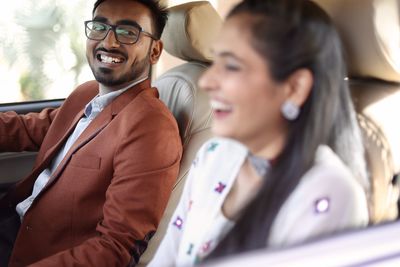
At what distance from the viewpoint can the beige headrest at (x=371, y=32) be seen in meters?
1.12

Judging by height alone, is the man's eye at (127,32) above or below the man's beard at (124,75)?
above

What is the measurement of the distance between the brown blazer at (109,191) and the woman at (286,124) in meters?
0.60

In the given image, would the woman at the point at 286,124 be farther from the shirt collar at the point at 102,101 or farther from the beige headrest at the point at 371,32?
the shirt collar at the point at 102,101

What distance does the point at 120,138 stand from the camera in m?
1.75

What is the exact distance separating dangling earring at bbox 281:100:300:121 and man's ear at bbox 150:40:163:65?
3.42ft

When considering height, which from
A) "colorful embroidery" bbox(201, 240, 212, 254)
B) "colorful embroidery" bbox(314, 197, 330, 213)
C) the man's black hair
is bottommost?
"colorful embroidery" bbox(201, 240, 212, 254)

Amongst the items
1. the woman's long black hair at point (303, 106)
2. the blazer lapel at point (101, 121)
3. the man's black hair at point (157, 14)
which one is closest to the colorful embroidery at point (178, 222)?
the woman's long black hair at point (303, 106)

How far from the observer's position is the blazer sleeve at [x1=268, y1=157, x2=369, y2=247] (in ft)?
3.26

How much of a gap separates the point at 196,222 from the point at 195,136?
2.20ft

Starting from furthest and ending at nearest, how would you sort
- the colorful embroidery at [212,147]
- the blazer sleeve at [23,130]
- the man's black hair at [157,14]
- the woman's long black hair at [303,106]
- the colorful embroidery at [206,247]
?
the blazer sleeve at [23,130], the man's black hair at [157,14], the colorful embroidery at [212,147], the colorful embroidery at [206,247], the woman's long black hair at [303,106]

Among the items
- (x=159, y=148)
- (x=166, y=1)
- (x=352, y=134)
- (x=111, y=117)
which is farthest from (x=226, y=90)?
(x=166, y=1)

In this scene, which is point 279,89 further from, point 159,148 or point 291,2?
point 159,148

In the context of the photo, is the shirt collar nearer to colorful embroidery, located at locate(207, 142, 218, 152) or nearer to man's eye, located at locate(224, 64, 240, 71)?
colorful embroidery, located at locate(207, 142, 218, 152)

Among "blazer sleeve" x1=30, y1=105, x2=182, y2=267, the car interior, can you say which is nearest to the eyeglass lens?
"blazer sleeve" x1=30, y1=105, x2=182, y2=267
